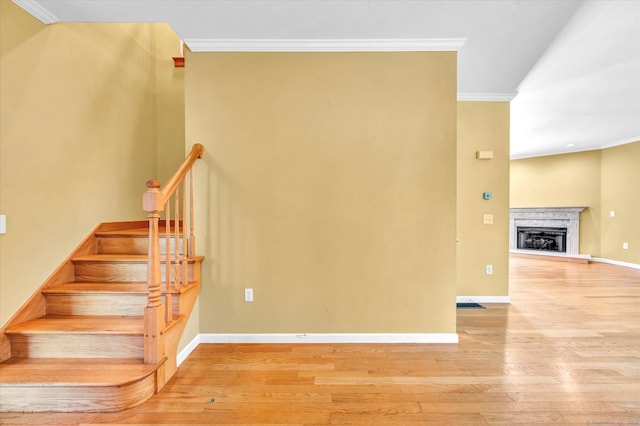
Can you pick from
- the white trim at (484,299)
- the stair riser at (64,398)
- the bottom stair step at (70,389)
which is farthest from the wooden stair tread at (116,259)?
the white trim at (484,299)

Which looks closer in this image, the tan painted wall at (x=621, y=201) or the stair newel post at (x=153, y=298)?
the stair newel post at (x=153, y=298)

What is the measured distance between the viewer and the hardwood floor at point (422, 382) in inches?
68.4

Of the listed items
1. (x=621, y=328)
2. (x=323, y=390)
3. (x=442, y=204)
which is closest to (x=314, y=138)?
(x=442, y=204)

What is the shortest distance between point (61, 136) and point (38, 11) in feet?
2.90

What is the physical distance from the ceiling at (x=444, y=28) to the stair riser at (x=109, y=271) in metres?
1.91

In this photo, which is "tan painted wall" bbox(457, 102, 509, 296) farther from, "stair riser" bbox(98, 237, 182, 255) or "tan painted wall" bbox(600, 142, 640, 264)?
"tan painted wall" bbox(600, 142, 640, 264)

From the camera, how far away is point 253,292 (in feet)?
8.75

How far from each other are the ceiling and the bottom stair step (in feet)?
8.14

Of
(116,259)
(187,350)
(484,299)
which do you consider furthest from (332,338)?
(484,299)

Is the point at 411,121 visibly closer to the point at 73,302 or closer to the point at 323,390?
the point at 323,390

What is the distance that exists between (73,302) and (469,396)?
2843mm

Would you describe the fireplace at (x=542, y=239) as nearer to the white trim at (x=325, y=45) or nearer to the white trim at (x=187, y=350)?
the white trim at (x=325, y=45)

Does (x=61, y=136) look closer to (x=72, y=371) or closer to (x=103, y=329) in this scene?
(x=103, y=329)

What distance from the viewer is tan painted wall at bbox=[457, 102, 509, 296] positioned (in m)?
3.82
